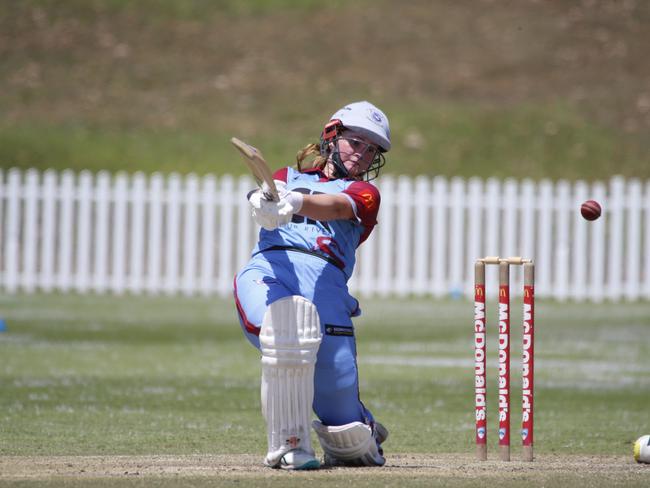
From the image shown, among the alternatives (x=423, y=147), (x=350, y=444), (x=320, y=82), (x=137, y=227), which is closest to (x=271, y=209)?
(x=350, y=444)

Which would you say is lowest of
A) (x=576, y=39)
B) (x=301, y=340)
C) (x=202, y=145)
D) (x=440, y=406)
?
(x=440, y=406)

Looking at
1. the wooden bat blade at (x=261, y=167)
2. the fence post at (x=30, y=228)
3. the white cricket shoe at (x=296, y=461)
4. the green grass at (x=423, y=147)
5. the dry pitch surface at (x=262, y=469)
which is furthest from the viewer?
the green grass at (x=423, y=147)

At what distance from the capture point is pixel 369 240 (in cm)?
→ 2041

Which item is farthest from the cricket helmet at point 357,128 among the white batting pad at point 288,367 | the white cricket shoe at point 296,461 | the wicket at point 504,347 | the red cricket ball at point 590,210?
the white cricket shoe at point 296,461

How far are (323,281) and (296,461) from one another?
853 mm

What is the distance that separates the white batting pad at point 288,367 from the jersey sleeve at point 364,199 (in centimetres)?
53

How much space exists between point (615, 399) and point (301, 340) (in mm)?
5086

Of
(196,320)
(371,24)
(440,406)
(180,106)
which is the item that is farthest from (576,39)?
(440,406)

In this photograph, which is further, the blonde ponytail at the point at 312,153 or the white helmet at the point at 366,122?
the blonde ponytail at the point at 312,153

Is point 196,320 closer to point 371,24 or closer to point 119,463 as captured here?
point 119,463

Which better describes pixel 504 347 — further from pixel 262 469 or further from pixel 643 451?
pixel 262 469

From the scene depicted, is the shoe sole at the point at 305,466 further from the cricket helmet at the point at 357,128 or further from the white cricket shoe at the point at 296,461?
the cricket helmet at the point at 357,128

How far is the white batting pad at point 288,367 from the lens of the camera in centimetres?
562

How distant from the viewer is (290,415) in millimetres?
5715
